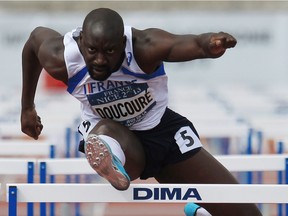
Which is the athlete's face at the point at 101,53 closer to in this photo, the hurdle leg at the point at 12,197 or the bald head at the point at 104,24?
the bald head at the point at 104,24

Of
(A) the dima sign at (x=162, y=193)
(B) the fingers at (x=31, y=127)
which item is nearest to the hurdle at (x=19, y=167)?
(B) the fingers at (x=31, y=127)

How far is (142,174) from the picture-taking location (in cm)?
523

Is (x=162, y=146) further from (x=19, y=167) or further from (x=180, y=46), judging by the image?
(x=19, y=167)

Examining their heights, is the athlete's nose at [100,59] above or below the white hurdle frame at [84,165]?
above

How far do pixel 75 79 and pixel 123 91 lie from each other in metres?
0.25

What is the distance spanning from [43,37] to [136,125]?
27.0 inches

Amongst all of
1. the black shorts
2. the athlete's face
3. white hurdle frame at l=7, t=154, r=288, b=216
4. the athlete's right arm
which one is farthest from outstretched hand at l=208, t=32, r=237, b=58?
the athlete's right arm

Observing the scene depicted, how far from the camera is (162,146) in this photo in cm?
520

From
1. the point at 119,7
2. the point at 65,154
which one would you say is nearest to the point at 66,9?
the point at 119,7

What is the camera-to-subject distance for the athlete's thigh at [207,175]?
5.22 metres

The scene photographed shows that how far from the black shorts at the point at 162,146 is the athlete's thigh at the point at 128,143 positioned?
63 mm

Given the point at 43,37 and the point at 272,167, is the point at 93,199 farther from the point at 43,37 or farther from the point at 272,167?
the point at 272,167

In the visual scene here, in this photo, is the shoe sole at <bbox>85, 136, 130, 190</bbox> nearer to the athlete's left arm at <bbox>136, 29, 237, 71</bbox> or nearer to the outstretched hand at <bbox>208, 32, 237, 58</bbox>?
the athlete's left arm at <bbox>136, 29, 237, 71</bbox>

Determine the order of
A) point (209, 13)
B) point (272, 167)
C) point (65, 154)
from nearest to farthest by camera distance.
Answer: point (272, 167)
point (65, 154)
point (209, 13)
